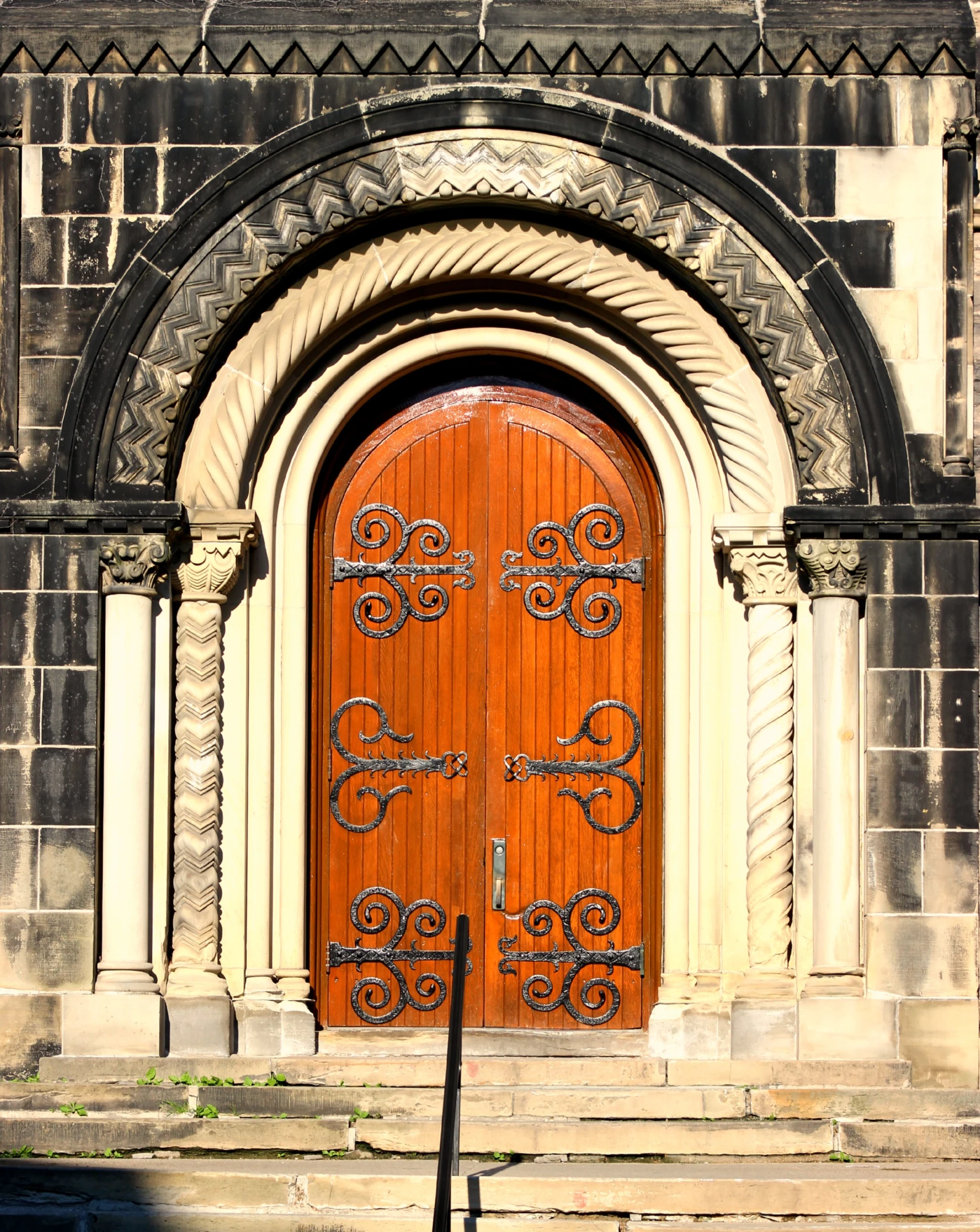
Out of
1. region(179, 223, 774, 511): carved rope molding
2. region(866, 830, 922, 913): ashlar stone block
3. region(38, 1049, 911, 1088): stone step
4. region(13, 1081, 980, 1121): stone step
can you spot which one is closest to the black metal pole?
region(13, 1081, 980, 1121): stone step

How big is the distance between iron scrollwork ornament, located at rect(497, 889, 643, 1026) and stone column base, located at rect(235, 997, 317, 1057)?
0.95m

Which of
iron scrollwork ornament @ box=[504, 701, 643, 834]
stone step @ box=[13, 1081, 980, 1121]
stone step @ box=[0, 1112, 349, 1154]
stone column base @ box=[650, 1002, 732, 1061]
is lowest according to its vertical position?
stone step @ box=[0, 1112, 349, 1154]

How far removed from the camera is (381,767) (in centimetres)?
838

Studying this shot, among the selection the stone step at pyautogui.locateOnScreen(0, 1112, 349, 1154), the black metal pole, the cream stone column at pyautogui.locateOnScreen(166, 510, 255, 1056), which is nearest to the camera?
the black metal pole

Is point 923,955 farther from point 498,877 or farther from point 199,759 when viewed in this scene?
point 199,759

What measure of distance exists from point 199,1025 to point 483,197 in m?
3.85

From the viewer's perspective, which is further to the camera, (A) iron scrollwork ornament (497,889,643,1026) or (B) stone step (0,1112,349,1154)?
(A) iron scrollwork ornament (497,889,643,1026)

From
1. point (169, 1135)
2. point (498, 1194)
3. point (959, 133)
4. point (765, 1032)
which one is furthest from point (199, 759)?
point (959, 133)

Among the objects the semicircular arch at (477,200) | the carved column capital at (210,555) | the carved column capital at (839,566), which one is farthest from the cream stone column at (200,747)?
the carved column capital at (839,566)

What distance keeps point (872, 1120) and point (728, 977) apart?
97cm

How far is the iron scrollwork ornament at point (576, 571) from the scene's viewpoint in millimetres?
8438

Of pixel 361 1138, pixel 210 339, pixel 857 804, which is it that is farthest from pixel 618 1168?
pixel 210 339

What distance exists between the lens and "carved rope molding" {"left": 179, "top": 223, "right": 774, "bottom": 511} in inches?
317

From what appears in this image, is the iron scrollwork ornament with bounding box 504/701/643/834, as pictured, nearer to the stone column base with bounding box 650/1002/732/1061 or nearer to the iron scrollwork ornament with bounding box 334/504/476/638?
the iron scrollwork ornament with bounding box 334/504/476/638
